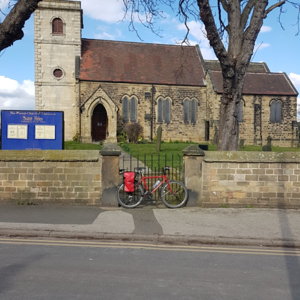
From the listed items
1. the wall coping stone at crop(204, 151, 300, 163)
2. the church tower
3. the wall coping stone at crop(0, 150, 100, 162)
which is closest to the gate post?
the wall coping stone at crop(0, 150, 100, 162)

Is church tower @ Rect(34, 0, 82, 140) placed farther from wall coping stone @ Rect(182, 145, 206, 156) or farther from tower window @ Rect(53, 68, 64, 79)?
wall coping stone @ Rect(182, 145, 206, 156)

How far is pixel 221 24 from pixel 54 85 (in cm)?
2535

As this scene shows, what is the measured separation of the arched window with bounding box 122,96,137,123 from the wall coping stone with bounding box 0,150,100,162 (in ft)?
86.0

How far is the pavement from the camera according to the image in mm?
6438

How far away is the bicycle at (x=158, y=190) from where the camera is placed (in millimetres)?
8781

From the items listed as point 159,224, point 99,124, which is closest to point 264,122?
point 99,124

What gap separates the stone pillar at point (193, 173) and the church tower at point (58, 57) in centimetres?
2586

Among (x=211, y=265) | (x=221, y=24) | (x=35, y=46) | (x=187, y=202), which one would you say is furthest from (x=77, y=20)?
(x=211, y=265)

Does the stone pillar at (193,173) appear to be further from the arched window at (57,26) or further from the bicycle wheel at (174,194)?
the arched window at (57,26)

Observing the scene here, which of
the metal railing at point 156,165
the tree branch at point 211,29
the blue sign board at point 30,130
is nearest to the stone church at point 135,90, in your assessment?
the metal railing at point 156,165

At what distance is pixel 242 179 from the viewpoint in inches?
354

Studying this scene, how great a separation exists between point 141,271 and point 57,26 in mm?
33628

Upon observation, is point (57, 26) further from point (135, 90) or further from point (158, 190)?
point (158, 190)

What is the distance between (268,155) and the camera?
8.93m
